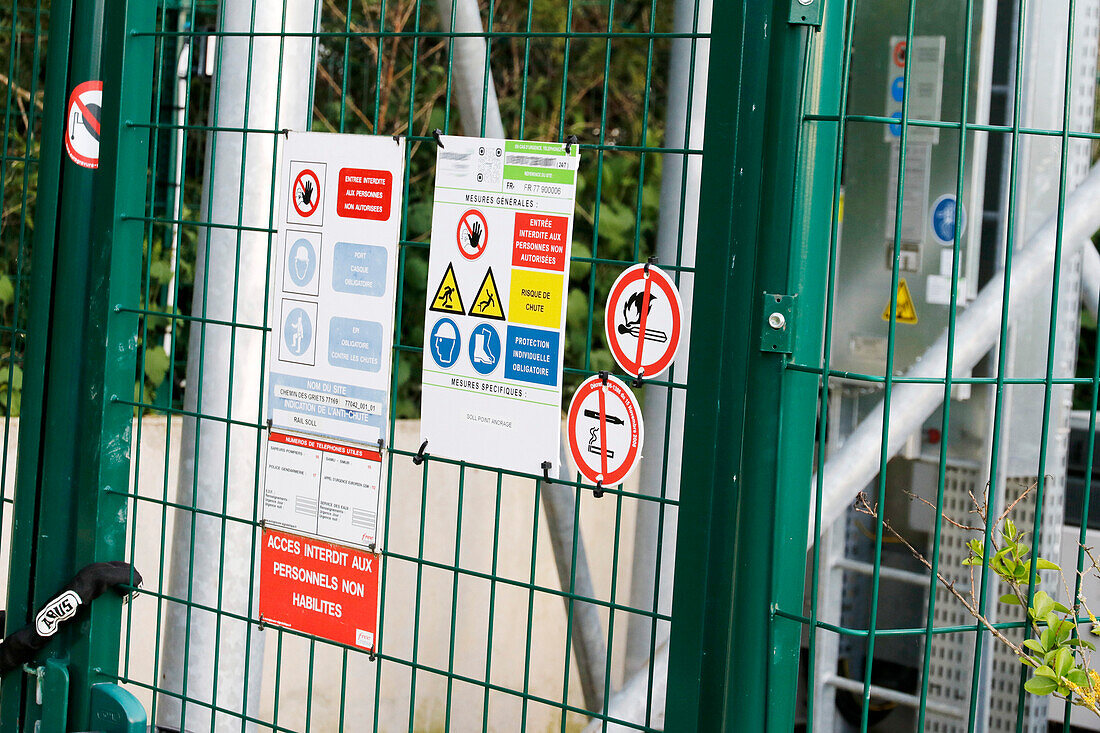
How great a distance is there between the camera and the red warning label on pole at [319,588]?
2.07 metres

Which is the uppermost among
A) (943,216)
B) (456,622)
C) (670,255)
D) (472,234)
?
(943,216)

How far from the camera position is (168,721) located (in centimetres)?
281

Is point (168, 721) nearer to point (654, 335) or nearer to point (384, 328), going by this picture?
point (384, 328)

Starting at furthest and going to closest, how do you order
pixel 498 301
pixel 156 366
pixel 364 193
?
1. pixel 156 366
2. pixel 364 193
3. pixel 498 301

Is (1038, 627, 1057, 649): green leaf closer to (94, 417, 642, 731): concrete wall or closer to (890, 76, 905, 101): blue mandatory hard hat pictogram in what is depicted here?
(890, 76, 905, 101): blue mandatory hard hat pictogram

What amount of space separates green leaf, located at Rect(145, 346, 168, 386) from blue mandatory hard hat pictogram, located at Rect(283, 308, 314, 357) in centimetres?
234

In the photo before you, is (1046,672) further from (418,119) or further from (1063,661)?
(418,119)

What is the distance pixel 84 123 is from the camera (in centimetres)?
247

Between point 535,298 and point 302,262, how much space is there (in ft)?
1.68

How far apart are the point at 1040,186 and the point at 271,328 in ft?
8.55

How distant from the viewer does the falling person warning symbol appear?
8.08ft

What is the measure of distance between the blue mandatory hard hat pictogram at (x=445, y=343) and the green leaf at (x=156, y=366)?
8.62ft

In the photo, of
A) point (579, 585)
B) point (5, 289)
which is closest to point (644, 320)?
point (579, 585)

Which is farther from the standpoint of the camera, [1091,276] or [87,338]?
[1091,276]
